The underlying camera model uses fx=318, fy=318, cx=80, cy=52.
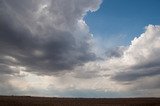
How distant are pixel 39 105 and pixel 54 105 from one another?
4.49 m

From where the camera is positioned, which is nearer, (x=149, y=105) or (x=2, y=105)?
(x=2, y=105)

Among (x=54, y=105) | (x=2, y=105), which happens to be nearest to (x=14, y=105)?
(x=2, y=105)

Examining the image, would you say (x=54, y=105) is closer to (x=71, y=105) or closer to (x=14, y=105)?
(x=71, y=105)

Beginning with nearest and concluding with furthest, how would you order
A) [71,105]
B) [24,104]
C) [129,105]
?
[24,104] < [71,105] < [129,105]

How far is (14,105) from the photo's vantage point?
68375 mm

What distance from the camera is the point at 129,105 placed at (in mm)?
89438

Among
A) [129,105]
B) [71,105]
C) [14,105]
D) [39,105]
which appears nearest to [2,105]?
[14,105]

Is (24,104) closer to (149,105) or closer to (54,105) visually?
(54,105)

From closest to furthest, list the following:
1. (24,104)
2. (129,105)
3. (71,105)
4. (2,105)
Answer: (2,105), (24,104), (71,105), (129,105)

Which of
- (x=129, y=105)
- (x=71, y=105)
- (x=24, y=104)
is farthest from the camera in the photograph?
(x=129, y=105)

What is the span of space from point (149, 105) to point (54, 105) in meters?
29.4

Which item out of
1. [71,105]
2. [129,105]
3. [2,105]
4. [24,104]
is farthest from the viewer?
[129,105]

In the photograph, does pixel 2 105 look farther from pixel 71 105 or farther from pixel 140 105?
pixel 140 105

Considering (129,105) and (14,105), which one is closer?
(14,105)
